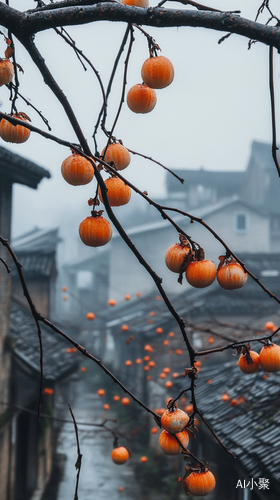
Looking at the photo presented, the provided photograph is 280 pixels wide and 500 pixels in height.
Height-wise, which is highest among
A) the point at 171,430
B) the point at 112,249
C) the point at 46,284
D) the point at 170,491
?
the point at 112,249

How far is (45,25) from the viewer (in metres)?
1.55

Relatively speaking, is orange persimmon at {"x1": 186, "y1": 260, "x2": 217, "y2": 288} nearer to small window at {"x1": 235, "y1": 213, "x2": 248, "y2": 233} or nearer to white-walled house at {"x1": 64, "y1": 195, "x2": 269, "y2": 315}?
white-walled house at {"x1": 64, "y1": 195, "x2": 269, "y2": 315}

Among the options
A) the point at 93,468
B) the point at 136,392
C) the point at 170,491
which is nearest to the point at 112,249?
the point at 136,392

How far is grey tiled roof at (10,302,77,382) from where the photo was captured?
24.7ft

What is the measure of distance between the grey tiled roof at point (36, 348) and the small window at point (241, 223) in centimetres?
1604

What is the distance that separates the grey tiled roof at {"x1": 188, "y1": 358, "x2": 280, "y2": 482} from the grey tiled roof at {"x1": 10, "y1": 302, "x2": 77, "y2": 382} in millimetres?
3038

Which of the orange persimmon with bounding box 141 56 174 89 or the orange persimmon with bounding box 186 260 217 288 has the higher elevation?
the orange persimmon with bounding box 141 56 174 89

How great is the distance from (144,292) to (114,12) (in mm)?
22313

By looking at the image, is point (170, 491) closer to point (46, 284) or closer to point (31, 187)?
point (46, 284)

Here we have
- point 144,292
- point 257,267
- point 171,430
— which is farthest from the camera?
point 144,292

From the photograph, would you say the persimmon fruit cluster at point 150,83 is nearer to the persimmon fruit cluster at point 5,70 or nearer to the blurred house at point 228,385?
the persimmon fruit cluster at point 5,70

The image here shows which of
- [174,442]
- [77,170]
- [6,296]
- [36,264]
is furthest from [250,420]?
[77,170]

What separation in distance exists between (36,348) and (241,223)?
1902 cm

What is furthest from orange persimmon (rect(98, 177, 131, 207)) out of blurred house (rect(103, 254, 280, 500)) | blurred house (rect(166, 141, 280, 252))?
blurred house (rect(166, 141, 280, 252))
